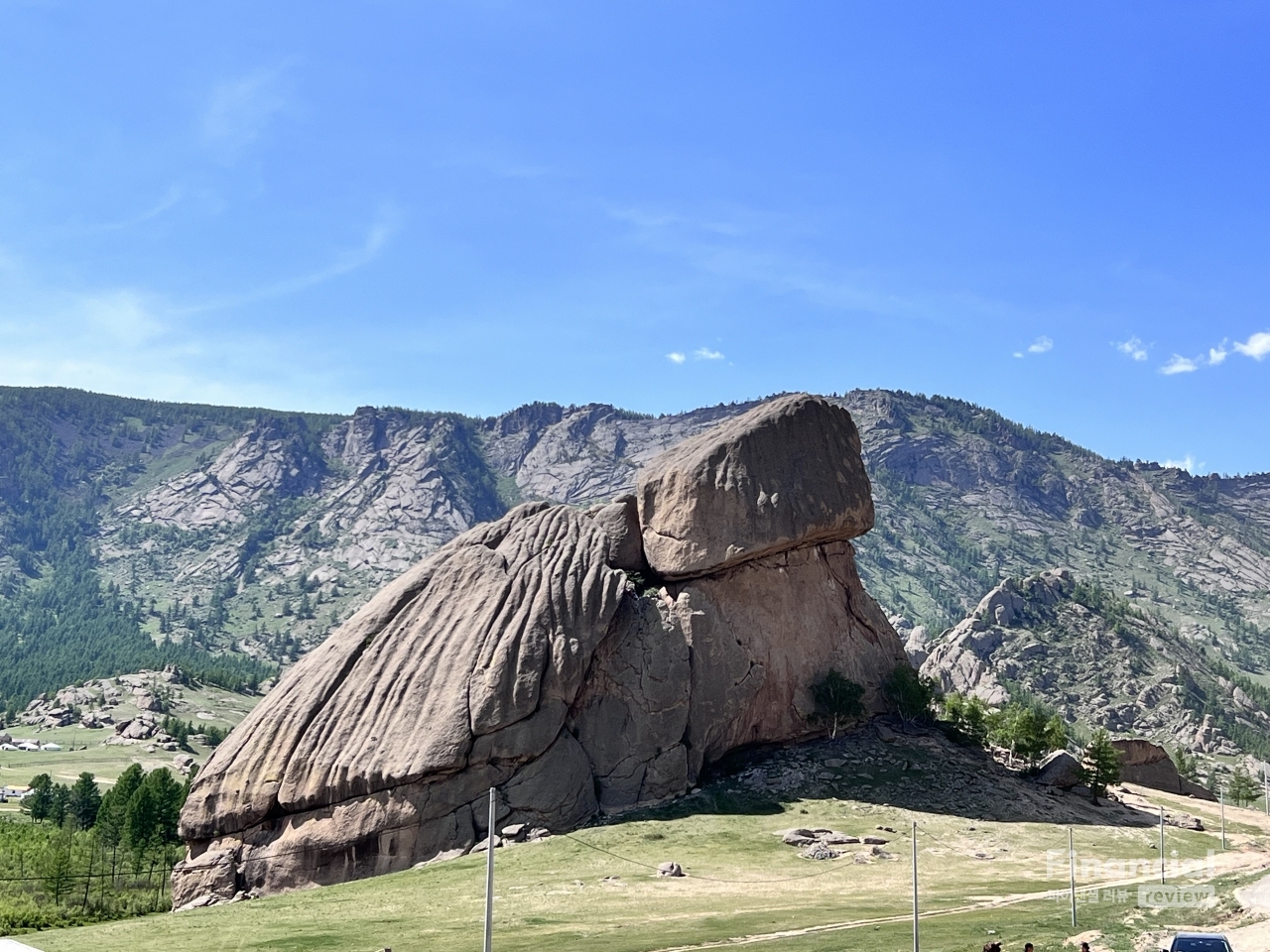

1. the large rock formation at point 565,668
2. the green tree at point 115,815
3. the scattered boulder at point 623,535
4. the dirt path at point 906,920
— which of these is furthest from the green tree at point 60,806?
the dirt path at point 906,920

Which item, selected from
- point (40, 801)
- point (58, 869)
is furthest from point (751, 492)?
point (40, 801)

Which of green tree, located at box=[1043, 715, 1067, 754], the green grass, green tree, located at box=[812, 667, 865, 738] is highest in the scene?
green tree, located at box=[812, 667, 865, 738]

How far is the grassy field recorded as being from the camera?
45.2 meters

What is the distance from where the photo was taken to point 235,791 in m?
→ 68.8

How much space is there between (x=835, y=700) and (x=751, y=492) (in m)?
17.8

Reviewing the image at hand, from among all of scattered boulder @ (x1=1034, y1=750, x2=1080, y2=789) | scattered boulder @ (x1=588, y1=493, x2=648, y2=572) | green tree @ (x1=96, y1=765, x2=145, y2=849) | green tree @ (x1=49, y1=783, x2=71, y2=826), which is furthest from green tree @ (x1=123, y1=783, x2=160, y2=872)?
scattered boulder @ (x1=1034, y1=750, x2=1080, y2=789)

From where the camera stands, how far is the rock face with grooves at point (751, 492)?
83.7 metres

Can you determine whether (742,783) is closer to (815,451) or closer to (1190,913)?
(815,451)

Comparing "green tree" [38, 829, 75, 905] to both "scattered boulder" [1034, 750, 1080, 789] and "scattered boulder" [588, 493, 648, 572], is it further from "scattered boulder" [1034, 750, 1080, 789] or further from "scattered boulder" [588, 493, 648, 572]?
"scattered boulder" [1034, 750, 1080, 789]

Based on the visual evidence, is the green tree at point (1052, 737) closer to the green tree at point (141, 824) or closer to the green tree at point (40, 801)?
the green tree at point (141, 824)

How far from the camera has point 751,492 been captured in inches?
3317

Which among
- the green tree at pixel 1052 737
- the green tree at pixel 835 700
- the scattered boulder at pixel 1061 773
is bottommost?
the scattered boulder at pixel 1061 773

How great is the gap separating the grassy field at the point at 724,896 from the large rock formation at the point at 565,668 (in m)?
4.99

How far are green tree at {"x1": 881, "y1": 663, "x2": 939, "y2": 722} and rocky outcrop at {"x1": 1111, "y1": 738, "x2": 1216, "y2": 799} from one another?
107 ft
